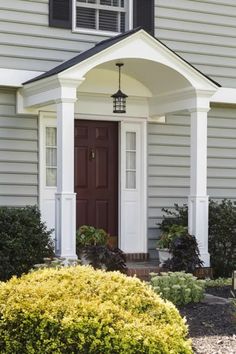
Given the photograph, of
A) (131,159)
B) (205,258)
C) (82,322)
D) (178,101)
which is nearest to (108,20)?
(178,101)

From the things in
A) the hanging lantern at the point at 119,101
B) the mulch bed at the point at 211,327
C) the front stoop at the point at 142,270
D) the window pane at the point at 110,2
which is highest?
the window pane at the point at 110,2

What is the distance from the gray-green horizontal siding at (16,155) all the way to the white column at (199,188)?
7.56 ft

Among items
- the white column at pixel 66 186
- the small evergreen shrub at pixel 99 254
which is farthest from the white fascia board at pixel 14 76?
the small evergreen shrub at pixel 99 254

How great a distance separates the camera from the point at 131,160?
37.9 ft

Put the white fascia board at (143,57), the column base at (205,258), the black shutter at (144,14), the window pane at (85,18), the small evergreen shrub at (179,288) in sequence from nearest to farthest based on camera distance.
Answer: the small evergreen shrub at (179,288) < the white fascia board at (143,57) < the column base at (205,258) < the window pane at (85,18) < the black shutter at (144,14)

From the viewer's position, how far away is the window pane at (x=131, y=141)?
1153 cm

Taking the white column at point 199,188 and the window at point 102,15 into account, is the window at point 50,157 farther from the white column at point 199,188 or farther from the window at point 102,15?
the white column at point 199,188

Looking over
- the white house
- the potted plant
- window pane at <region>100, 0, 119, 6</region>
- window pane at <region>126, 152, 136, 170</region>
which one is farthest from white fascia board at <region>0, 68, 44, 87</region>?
the potted plant

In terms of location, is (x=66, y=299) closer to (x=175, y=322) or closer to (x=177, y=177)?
(x=175, y=322)

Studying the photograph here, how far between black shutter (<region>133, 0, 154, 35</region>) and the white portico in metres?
0.84

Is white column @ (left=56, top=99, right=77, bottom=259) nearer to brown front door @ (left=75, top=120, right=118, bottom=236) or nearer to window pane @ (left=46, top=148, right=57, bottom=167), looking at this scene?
window pane @ (left=46, top=148, right=57, bottom=167)

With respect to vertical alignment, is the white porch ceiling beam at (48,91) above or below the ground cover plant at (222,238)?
above

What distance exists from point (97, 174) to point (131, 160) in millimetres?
627

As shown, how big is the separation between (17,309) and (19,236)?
457 cm
